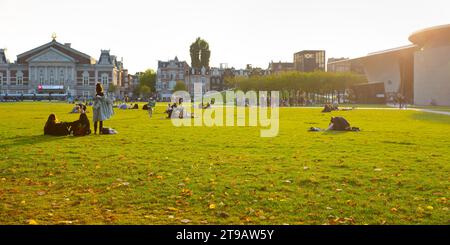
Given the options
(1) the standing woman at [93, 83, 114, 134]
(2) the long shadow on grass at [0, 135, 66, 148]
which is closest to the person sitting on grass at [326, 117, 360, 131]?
(1) the standing woman at [93, 83, 114, 134]

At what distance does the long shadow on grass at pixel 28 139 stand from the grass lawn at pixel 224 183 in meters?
0.47

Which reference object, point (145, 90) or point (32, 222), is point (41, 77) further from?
point (32, 222)

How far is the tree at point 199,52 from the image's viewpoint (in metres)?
136

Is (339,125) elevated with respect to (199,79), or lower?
lower

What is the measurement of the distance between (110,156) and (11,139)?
6.83 meters

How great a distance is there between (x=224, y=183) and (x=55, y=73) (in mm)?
152347

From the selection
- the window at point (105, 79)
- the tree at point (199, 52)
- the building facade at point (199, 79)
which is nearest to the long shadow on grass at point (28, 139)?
the tree at point (199, 52)

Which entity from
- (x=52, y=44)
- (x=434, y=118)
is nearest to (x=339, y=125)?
(x=434, y=118)

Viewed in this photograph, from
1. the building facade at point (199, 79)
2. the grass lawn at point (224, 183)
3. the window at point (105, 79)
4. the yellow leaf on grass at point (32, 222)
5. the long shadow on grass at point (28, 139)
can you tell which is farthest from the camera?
the window at point (105, 79)

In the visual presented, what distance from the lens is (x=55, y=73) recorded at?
500ft

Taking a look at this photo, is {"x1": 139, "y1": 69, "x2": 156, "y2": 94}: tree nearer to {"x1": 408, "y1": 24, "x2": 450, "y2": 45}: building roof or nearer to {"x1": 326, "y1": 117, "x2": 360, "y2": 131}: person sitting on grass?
{"x1": 408, "y1": 24, "x2": 450, "y2": 45}: building roof

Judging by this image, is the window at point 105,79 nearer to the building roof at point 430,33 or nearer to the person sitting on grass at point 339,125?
the building roof at point 430,33

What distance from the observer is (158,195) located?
8734 mm

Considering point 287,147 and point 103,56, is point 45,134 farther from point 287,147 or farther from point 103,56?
point 103,56
